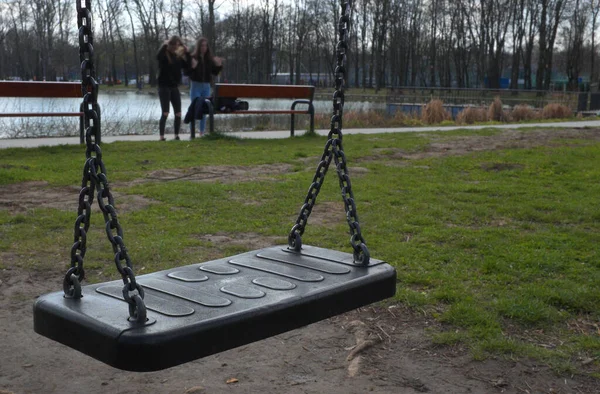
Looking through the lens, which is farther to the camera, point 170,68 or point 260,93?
point 260,93

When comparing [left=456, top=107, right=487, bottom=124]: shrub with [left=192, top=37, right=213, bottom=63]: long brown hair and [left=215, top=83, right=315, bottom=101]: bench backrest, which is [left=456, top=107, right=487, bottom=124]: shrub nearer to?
[left=215, top=83, right=315, bottom=101]: bench backrest

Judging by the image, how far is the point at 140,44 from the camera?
1501 inches

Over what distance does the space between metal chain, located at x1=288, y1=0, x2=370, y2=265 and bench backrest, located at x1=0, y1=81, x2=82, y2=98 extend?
7.22 m

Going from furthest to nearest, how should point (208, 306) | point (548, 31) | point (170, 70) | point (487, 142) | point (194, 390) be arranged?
point (548, 31)
point (487, 142)
point (170, 70)
point (194, 390)
point (208, 306)

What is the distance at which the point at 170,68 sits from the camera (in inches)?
413

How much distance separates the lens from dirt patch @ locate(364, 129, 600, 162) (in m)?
9.27

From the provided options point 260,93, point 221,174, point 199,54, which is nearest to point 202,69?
point 199,54

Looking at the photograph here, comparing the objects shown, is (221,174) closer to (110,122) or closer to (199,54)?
(199,54)

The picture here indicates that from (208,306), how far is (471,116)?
16795 mm

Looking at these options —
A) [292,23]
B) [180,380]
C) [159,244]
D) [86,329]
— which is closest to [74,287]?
[86,329]

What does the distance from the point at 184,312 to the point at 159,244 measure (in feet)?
8.21

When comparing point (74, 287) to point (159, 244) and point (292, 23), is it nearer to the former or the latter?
point (159, 244)

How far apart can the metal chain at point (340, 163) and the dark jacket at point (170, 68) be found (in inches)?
318

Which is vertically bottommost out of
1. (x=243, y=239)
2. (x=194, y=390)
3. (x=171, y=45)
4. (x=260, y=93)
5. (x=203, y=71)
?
(x=194, y=390)
